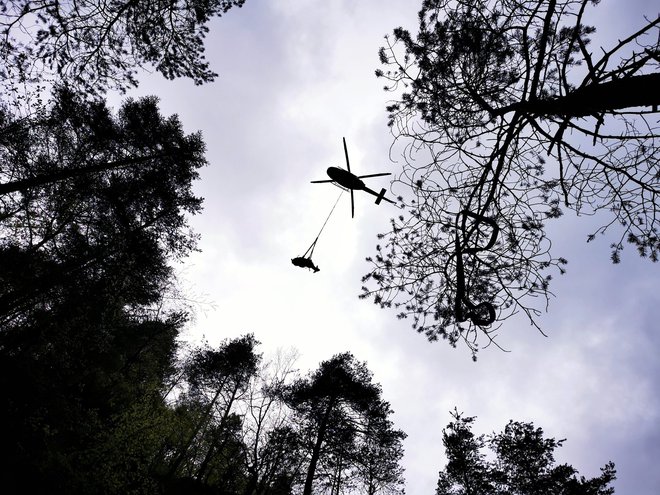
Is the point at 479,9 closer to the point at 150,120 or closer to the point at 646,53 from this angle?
the point at 646,53

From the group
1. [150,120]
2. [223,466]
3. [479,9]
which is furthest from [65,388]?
[223,466]

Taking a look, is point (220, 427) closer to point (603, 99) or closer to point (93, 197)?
point (93, 197)

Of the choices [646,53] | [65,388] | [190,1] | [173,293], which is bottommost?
[65,388]

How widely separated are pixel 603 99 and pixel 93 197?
11807 millimetres

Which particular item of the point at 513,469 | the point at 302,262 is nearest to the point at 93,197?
the point at 302,262

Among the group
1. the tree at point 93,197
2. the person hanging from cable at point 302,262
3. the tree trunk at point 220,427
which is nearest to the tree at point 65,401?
the tree at point 93,197

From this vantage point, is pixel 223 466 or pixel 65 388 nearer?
pixel 65 388

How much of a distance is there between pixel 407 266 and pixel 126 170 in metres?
9.62

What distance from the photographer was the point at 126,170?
9453 millimetres

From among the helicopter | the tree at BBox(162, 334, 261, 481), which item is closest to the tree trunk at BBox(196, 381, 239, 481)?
the tree at BBox(162, 334, 261, 481)

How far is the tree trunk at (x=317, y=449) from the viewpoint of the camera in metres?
14.2

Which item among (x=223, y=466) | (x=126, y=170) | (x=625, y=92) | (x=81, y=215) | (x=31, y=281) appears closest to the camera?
(x=625, y=92)

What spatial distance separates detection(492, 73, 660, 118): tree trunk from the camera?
263 cm

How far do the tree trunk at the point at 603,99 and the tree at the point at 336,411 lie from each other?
16.6 meters
